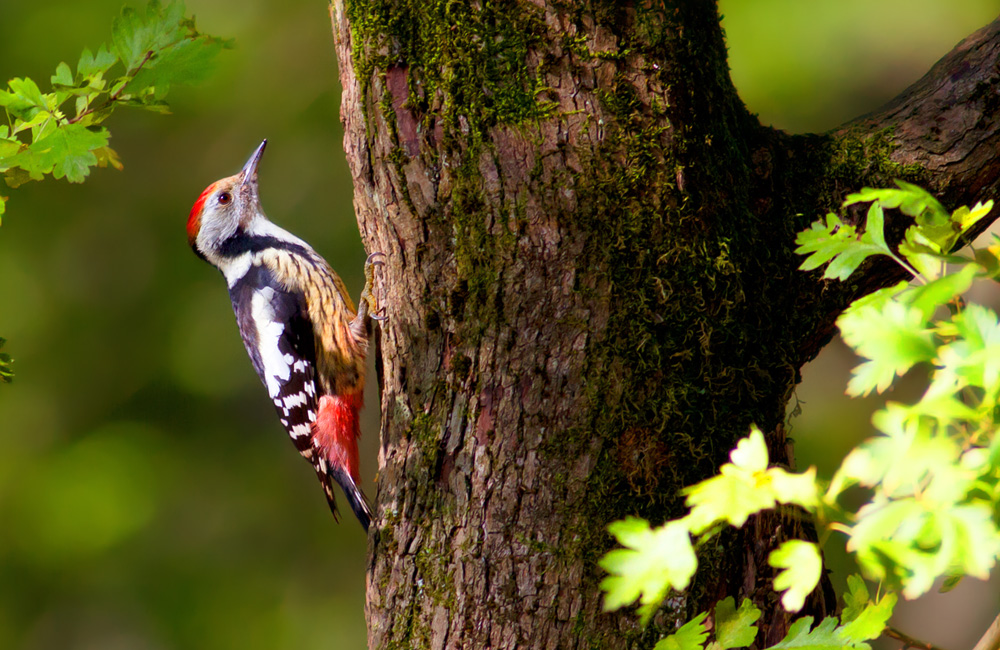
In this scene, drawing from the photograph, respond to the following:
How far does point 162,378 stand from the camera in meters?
6.17

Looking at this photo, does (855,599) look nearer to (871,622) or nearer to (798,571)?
(871,622)

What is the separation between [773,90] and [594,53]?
3.47m

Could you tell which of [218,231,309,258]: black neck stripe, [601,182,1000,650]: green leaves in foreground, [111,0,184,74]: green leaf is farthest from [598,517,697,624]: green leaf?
[218,231,309,258]: black neck stripe

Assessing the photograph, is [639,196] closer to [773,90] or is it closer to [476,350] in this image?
[476,350]

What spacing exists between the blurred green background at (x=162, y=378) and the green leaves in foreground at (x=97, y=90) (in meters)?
4.32

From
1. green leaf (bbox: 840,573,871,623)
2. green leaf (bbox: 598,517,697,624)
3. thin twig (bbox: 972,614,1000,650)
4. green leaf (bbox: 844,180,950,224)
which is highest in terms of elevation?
green leaf (bbox: 844,180,950,224)

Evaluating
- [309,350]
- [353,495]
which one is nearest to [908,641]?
[353,495]

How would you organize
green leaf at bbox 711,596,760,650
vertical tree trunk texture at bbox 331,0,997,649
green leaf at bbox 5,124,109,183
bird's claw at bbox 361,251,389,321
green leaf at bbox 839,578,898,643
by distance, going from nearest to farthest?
1. green leaf at bbox 839,578,898,643
2. green leaf at bbox 711,596,760,650
3. green leaf at bbox 5,124,109,183
4. vertical tree trunk texture at bbox 331,0,997,649
5. bird's claw at bbox 361,251,389,321

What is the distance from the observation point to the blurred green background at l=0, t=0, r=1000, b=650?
5902 mm

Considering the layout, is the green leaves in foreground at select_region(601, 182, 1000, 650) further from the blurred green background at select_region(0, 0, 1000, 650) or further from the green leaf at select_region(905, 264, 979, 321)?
the blurred green background at select_region(0, 0, 1000, 650)

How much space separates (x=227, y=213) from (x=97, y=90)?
2036mm

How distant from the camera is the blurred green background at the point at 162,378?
19.4ft

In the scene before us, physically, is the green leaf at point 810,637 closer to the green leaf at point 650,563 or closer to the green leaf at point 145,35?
the green leaf at point 650,563

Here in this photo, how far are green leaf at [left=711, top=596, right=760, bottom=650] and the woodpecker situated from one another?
1.94m
